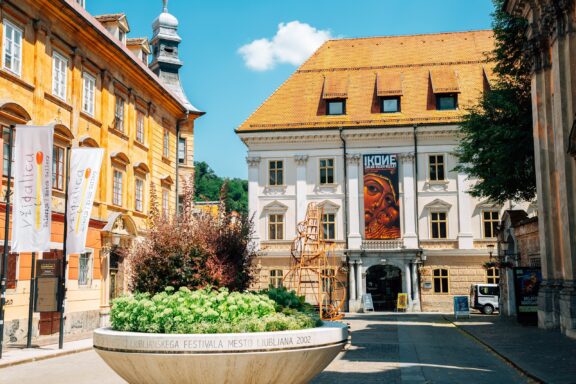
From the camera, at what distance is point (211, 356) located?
311 inches

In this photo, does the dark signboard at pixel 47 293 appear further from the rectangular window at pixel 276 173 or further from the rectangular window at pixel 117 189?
the rectangular window at pixel 276 173

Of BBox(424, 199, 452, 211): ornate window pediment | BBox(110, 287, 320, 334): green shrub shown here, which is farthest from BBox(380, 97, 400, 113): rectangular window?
BBox(110, 287, 320, 334): green shrub

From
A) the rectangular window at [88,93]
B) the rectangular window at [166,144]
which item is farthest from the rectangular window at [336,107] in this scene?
the rectangular window at [88,93]

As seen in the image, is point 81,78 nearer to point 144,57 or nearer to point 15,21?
Result: point 15,21

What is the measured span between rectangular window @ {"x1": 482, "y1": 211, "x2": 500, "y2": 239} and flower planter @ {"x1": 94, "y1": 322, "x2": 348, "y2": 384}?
36569mm

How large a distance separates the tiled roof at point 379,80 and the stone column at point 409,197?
2.58 meters

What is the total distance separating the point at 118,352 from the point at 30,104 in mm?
15528

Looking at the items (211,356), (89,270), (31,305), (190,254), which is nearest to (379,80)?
(89,270)

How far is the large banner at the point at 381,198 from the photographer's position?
43406mm

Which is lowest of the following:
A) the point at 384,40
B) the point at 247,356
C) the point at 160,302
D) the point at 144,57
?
the point at 247,356

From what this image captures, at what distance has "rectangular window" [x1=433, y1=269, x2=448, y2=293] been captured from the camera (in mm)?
42406

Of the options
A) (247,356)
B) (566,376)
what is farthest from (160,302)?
(566,376)

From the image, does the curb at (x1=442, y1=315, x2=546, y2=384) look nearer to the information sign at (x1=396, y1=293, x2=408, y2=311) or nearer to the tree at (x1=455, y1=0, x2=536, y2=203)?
the tree at (x1=455, y1=0, x2=536, y2=203)

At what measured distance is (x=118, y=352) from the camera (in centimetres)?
830
